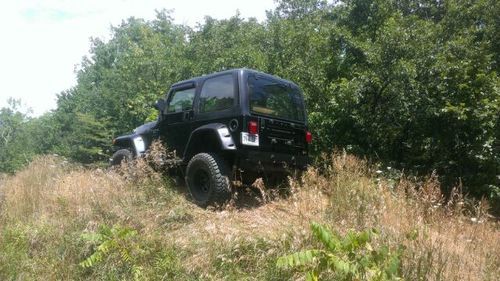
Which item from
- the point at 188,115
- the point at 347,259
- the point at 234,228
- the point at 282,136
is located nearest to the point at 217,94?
the point at 188,115

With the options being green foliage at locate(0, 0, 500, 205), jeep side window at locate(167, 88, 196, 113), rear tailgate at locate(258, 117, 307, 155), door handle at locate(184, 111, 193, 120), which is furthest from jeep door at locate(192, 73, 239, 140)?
green foliage at locate(0, 0, 500, 205)

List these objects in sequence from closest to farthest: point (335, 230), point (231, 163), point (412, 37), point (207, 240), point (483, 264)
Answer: point (483, 264) → point (335, 230) → point (207, 240) → point (231, 163) → point (412, 37)

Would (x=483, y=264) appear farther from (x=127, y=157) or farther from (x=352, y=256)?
(x=127, y=157)

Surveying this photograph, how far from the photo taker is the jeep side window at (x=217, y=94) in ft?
20.0

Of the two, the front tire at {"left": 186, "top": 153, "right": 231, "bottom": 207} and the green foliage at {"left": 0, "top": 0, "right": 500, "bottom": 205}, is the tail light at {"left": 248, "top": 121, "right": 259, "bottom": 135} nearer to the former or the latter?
the front tire at {"left": 186, "top": 153, "right": 231, "bottom": 207}

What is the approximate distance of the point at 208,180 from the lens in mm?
6105

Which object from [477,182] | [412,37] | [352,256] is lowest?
[477,182]

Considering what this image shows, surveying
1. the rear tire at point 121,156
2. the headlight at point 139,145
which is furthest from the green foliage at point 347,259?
the rear tire at point 121,156

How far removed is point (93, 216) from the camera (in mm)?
5531

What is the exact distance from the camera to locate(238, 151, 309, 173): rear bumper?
582 centimetres

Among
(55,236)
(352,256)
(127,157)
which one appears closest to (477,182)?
(352,256)

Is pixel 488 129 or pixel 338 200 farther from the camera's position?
pixel 488 129

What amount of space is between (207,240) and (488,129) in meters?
6.44

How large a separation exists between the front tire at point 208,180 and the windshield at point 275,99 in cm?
95
